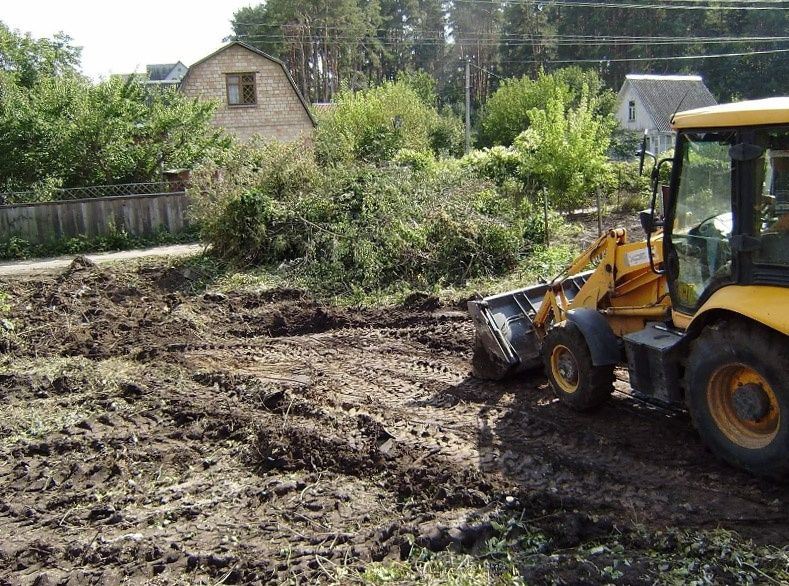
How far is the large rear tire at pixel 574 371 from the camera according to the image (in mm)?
6562

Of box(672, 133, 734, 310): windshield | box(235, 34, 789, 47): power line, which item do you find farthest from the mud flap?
box(235, 34, 789, 47): power line

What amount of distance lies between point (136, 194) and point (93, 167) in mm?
1639

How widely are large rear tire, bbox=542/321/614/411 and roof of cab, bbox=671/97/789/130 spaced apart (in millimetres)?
1971

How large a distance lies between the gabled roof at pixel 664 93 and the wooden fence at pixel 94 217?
3651 cm

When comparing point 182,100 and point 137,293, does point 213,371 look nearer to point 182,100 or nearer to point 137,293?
point 137,293

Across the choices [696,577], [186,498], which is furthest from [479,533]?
[186,498]

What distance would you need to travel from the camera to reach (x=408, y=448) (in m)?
6.43

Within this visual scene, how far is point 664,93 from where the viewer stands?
5038cm

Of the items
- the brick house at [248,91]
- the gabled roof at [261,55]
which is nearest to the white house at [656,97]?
the gabled roof at [261,55]

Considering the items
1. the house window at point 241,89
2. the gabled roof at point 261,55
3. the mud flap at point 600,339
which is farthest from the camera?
the house window at point 241,89

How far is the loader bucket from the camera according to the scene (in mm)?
7809

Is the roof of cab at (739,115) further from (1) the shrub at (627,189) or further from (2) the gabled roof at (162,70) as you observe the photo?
(2) the gabled roof at (162,70)

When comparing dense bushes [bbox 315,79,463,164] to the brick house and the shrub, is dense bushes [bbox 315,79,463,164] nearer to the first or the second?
the brick house

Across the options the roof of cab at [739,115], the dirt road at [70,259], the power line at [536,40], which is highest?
the power line at [536,40]
